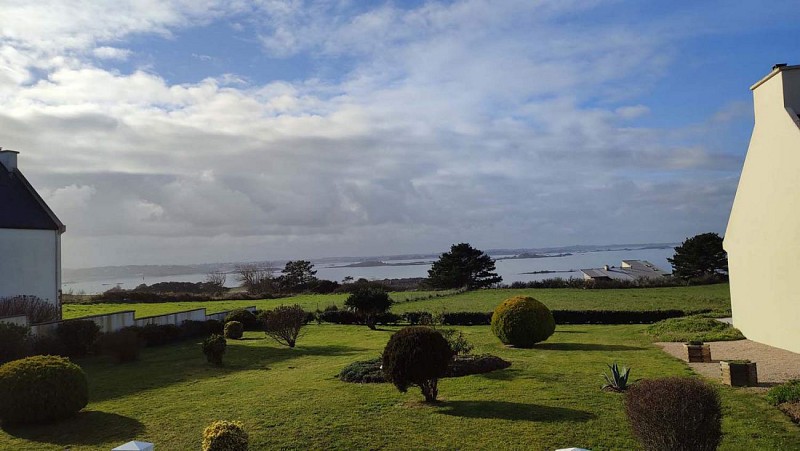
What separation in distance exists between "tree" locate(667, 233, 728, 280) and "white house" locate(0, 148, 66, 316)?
185 feet

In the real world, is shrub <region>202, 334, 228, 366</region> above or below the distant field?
above

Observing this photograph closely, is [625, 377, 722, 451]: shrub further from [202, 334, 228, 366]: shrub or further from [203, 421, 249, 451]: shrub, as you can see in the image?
[202, 334, 228, 366]: shrub

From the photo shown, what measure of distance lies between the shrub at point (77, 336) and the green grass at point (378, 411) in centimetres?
363

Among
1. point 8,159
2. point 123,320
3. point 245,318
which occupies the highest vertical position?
point 8,159

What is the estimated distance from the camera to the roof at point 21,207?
25.7 metres

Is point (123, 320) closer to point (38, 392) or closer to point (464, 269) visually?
point (38, 392)

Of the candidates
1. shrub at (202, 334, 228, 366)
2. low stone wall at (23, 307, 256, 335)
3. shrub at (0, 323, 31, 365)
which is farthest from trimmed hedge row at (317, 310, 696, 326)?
shrub at (0, 323, 31, 365)

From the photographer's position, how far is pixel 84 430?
1054 cm

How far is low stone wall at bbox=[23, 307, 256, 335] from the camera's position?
2017 cm

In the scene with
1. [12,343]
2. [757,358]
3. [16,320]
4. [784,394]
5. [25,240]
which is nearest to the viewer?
[784,394]

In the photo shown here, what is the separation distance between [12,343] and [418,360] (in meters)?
13.2

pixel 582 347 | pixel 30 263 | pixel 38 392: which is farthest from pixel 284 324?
pixel 38 392

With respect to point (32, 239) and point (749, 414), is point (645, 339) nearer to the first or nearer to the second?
point (749, 414)

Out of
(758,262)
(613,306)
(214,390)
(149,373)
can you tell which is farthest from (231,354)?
(613,306)
